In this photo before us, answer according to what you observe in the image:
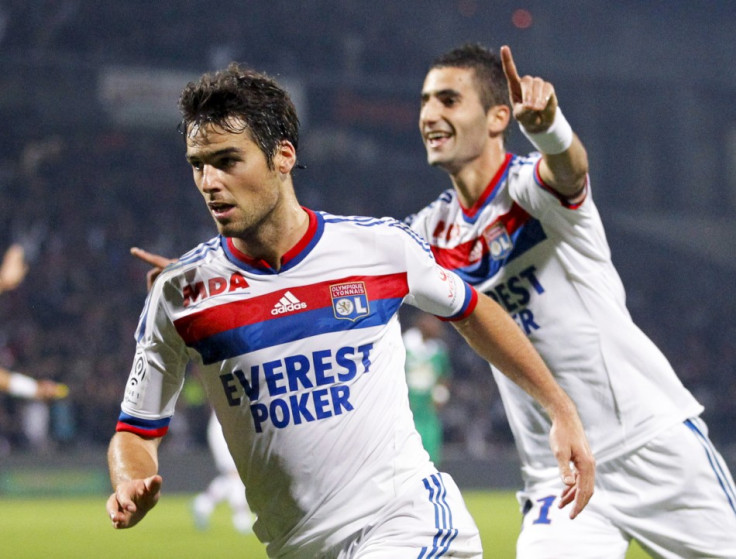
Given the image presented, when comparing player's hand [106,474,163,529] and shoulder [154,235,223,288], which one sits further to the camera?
shoulder [154,235,223,288]

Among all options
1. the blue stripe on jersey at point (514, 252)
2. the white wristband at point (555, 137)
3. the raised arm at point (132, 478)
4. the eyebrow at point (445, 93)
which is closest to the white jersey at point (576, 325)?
the blue stripe on jersey at point (514, 252)

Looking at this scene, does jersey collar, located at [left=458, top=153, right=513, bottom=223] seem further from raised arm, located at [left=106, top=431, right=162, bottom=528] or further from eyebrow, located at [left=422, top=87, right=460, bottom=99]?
raised arm, located at [left=106, top=431, right=162, bottom=528]

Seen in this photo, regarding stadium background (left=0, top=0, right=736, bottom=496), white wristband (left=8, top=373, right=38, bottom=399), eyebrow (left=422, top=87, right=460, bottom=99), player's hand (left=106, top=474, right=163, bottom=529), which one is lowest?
player's hand (left=106, top=474, right=163, bottom=529)

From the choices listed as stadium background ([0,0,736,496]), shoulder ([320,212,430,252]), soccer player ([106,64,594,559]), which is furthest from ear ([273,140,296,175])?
stadium background ([0,0,736,496])

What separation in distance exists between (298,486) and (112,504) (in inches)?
24.7

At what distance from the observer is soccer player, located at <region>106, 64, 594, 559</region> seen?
11.1 feet

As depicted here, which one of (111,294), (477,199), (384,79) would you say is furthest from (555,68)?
(477,199)

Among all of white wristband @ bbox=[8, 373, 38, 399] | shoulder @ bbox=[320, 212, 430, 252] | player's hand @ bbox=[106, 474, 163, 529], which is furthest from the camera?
white wristband @ bbox=[8, 373, 38, 399]

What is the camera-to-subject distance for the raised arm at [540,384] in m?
3.51

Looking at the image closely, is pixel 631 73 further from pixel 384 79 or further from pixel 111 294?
pixel 111 294

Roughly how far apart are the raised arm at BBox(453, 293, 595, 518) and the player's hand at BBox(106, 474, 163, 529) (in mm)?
1243

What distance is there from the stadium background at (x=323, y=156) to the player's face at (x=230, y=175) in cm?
1334

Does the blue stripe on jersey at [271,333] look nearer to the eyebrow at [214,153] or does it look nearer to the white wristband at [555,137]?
the eyebrow at [214,153]

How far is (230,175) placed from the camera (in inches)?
133
